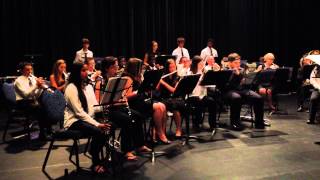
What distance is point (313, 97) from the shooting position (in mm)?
8500

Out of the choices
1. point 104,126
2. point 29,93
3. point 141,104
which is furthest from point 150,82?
point 29,93

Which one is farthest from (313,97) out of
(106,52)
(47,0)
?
(47,0)

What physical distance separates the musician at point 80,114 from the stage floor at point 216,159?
1.60ft

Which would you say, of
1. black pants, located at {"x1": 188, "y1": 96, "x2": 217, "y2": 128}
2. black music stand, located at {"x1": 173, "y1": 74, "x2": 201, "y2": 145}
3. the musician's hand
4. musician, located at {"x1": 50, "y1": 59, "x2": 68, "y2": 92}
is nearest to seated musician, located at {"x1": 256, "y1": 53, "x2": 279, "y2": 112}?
black pants, located at {"x1": 188, "y1": 96, "x2": 217, "y2": 128}

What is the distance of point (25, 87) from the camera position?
7281 millimetres

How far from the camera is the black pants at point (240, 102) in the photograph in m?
8.01

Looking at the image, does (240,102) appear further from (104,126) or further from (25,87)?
(25,87)

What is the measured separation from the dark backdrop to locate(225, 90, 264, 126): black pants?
16.1ft

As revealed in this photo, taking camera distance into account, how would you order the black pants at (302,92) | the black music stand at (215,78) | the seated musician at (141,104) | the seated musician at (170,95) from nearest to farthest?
the seated musician at (141,104) < the black music stand at (215,78) < the seated musician at (170,95) < the black pants at (302,92)

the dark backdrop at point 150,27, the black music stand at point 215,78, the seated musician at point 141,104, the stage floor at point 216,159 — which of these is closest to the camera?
the stage floor at point 216,159

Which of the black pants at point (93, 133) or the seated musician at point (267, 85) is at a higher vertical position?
the seated musician at point (267, 85)

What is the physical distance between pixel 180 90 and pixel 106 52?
7070 mm

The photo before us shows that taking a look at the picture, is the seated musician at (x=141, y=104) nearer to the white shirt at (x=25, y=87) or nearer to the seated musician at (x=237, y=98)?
the seated musician at (x=237, y=98)

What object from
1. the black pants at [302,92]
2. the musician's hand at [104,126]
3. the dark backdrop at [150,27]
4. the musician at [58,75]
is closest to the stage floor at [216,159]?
the musician's hand at [104,126]
